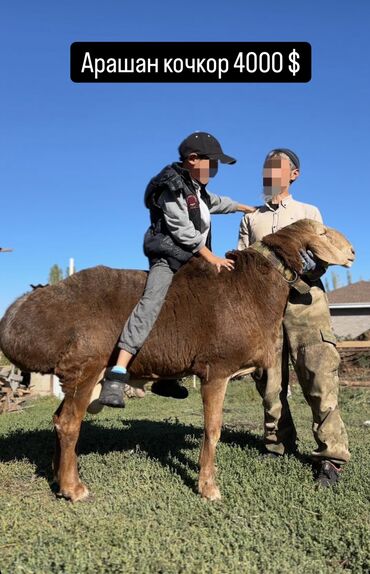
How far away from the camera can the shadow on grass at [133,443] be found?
592cm

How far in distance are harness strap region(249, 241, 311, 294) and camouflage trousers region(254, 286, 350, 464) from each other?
28 centimetres

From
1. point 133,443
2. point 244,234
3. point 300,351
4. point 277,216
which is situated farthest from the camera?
point 133,443

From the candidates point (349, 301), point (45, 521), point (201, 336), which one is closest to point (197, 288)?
point (201, 336)

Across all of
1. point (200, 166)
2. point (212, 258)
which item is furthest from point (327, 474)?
point (200, 166)

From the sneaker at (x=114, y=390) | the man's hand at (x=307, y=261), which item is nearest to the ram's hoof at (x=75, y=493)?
the sneaker at (x=114, y=390)

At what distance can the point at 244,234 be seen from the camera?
20.5 ft

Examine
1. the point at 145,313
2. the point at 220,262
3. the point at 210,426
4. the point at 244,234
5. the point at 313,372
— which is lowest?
the point at 210,426

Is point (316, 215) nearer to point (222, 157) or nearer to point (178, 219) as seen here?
point (222, 157)

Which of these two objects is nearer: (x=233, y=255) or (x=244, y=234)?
(x=233, y=255)

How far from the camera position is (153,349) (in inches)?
197

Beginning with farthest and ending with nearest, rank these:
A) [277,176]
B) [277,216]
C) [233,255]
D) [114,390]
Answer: [277,216]
[277,176]
[233,255]
[114,390]

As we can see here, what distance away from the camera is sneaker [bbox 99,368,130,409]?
4.66 metres

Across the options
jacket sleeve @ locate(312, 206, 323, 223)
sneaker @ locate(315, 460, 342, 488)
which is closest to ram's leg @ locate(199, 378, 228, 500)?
sneaker @ locate(315, 460, 342, 488)

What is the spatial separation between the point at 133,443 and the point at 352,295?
1171 inches
